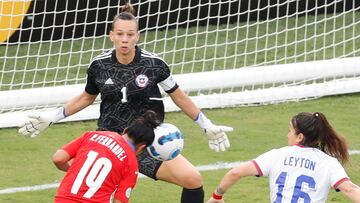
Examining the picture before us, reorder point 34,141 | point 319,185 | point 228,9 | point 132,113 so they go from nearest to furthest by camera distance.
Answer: point 319,185, point 132,113, point 34,141, point 228,9

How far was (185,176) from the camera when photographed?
310 inches

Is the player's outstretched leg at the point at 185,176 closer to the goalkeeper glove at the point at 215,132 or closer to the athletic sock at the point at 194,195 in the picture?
the athletic sock at the point at 194,195

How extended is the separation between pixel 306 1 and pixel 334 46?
848 millimetres

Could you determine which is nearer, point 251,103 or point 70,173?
point 70,173

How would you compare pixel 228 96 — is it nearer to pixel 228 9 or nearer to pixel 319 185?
pixel 228 9

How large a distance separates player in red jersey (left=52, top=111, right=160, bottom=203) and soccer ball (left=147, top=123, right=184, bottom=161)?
30cm

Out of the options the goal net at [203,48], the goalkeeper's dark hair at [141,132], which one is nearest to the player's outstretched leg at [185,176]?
the goalkeeper's dark hair at [141,132]

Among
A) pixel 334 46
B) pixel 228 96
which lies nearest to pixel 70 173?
pixel 228 96

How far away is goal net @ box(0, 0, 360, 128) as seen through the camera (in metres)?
11.8

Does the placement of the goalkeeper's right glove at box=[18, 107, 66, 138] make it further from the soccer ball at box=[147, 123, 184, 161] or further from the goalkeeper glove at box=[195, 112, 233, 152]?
the soccer ball at box=[147, 123, 184, 161]

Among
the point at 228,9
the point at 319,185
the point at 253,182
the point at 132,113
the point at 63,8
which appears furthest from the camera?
the point at 228,9

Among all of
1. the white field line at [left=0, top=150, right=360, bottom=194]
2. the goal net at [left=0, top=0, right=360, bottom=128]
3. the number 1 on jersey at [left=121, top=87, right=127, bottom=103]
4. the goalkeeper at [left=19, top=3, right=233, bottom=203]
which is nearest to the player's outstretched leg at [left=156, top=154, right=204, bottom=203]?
the goalkeeper at [left=19, top=3, right=233, bottom=203]

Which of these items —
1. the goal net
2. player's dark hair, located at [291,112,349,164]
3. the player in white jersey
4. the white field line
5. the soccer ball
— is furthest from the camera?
the goal net

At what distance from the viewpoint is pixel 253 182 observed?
9461mm
